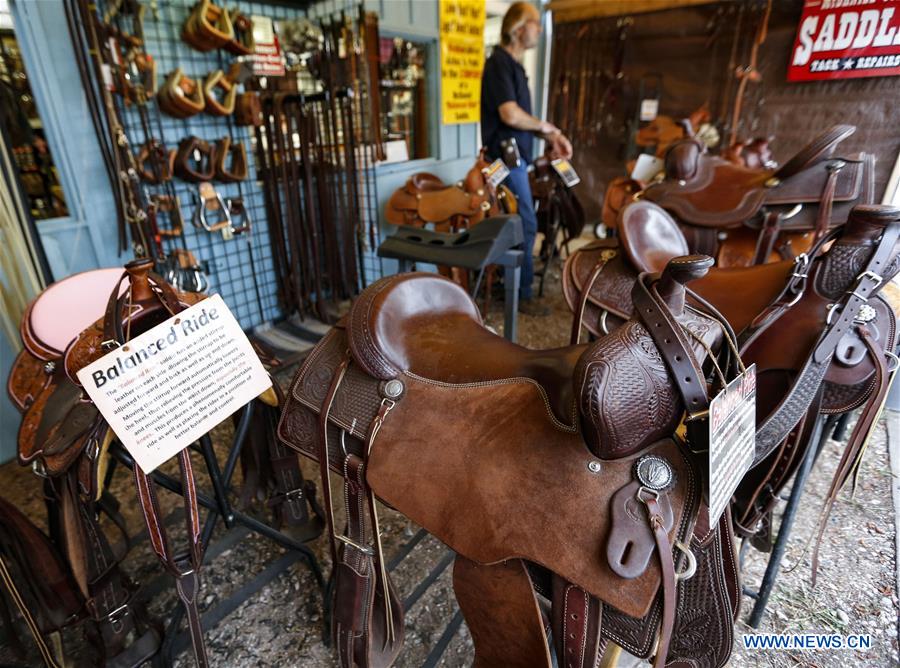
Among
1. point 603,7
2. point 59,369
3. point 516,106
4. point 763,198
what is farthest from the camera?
point 603,7

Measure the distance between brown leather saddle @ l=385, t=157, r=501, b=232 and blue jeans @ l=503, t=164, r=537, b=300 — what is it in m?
0.32

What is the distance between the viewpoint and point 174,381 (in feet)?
2.74

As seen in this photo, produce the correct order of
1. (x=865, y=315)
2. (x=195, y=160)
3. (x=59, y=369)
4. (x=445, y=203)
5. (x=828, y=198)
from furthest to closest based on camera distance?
(x=445, y=203), (x=195, y=160), (x=828, y=198), (x=59, y=369), (x=865, y=315)

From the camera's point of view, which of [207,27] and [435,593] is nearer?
[435,593]

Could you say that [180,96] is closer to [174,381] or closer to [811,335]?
[174,381]

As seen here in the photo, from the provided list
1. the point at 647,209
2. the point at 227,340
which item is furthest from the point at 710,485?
the point at 647,209

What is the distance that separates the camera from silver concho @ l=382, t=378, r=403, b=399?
2.94 feet

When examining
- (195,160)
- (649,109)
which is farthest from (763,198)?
(649,109)

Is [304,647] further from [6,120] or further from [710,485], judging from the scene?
[6,120]

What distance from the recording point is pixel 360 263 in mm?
3152

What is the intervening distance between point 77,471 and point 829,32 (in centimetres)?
501

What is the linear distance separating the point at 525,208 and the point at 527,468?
281 centimetres

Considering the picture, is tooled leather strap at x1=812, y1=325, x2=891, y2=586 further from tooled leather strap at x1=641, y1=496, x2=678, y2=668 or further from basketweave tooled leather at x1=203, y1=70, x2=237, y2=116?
basketweave tooled leather at x1=203, y1=70, x2=237, y2=116

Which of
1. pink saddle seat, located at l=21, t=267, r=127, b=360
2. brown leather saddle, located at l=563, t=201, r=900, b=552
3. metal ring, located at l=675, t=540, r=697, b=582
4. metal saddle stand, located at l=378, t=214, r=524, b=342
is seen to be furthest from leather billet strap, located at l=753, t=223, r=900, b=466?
pink saddle seat, located at l=21, t=267, r=127, b=360
